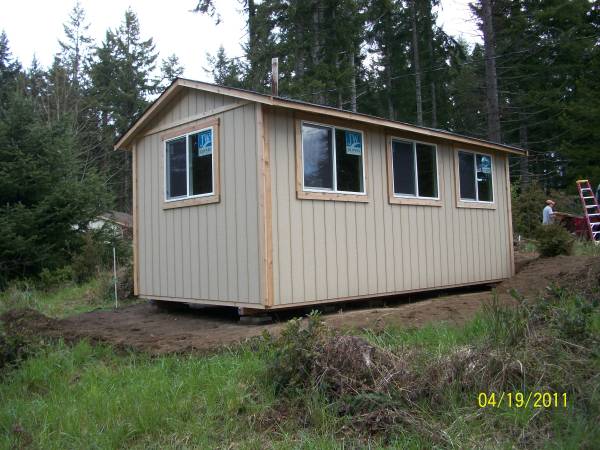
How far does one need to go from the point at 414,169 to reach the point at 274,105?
10.8 ft

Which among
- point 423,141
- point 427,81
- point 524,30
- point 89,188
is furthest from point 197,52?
point 423,141

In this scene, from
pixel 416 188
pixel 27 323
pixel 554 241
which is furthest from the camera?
pixel 554 241

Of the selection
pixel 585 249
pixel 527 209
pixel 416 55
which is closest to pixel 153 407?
pixel 585 249

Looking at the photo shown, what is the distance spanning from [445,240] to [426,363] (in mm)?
6014

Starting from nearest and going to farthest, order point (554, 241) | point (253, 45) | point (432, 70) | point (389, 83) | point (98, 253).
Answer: point (554, 241), point (98, 253), point (253, 45), point (432, 70), point (389, 83)

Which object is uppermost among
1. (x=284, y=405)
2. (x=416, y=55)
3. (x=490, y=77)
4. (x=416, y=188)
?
(x=416, y=55)

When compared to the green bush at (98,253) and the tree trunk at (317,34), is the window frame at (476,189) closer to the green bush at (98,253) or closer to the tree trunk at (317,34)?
the green bush at (98,253)

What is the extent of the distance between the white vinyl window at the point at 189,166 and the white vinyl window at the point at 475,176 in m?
4.86

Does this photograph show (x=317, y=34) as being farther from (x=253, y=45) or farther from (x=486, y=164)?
(x=486, y=164)

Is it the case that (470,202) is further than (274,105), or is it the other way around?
(470,202)

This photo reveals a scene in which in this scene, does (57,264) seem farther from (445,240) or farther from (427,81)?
(427,81)

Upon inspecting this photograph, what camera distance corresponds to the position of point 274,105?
711 centimetres

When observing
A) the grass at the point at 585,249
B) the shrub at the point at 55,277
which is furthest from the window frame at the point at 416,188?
the shrub at the point at 55,277
